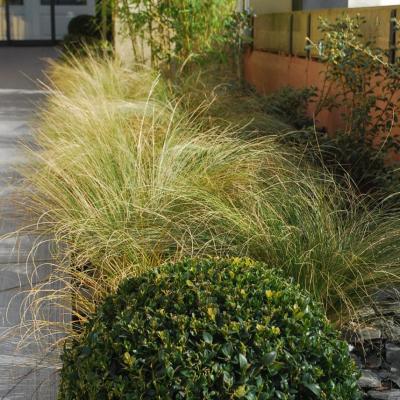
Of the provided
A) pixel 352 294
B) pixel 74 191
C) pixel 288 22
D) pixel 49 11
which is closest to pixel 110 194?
pixel 74 191

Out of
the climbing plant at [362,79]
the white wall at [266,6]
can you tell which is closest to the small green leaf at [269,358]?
the climbing plant at [362,79]

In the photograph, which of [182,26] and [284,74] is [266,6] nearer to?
[284,74]

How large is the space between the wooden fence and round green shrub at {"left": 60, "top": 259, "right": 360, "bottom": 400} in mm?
4234

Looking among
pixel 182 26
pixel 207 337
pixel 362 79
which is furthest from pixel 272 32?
pixel 207 337

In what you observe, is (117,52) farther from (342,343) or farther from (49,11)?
(49,11)

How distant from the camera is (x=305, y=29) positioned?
1041 centimetres

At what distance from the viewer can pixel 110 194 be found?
16.5 feet

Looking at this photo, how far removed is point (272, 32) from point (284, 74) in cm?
116

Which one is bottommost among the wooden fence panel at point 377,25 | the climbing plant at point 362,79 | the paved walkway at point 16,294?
the paved walkway at point 16,294

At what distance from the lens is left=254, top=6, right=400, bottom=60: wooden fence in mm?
7438

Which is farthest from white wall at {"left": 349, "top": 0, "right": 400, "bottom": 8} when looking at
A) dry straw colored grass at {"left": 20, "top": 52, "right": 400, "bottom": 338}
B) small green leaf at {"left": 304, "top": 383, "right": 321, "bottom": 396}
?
small green leaf at {"left": 304, "top": 383, "right": 321, "bottom": 396}

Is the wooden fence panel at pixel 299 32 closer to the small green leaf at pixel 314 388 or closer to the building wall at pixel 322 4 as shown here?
the building wall at pixel 322 4

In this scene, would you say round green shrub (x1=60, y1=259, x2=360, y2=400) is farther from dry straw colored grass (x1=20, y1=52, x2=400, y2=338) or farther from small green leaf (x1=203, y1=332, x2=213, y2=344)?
dry straw colored grass (x1=20, y1=52, x2=400, y2=338)

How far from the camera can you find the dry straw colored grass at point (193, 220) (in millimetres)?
4000
